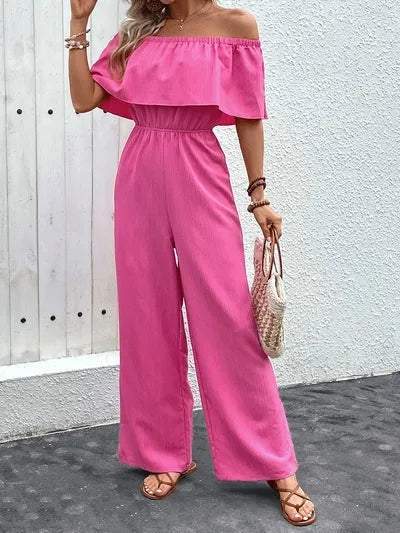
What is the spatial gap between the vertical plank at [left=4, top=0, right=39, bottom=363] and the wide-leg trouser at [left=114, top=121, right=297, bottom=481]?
24.1 inches

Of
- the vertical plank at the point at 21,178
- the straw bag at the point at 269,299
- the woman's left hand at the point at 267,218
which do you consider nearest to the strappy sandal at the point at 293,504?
the straw bag at the point at 269,299

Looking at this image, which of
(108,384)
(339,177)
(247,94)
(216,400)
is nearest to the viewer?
(247,94)

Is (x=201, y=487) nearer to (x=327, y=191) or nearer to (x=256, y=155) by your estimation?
(x=256, y=155)

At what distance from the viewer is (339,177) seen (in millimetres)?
4352

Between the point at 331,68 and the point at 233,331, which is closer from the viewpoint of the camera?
the point at 233,331

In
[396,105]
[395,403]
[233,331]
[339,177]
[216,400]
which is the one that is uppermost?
[396,105]

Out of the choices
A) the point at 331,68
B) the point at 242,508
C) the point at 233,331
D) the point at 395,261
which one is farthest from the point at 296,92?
the point at 242,508

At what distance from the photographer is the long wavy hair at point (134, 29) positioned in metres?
3.12

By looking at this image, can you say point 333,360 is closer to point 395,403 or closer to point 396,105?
point 395,403

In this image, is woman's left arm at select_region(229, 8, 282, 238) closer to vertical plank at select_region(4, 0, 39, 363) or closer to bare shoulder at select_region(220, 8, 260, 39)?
bare shoulder at select_region(220, 8, 260, 39)

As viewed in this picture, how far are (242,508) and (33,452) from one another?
900mm

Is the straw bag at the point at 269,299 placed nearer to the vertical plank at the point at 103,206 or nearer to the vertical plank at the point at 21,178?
the vertical plank at the point at 103,206

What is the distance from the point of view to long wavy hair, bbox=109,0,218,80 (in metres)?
3.12

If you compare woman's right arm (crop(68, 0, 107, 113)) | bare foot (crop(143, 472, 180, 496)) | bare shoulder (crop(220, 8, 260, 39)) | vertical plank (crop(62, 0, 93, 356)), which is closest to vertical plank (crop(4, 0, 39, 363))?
vertical plank (crop(62, 0, 93, 356))
